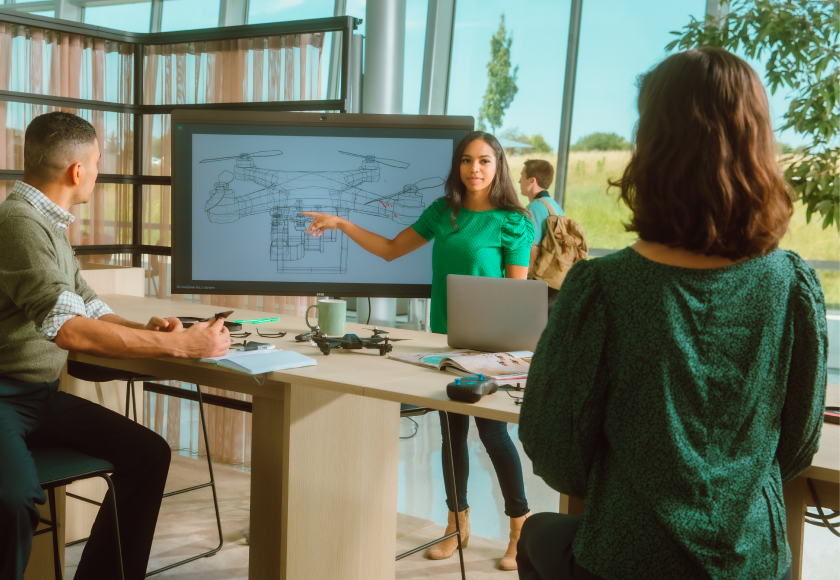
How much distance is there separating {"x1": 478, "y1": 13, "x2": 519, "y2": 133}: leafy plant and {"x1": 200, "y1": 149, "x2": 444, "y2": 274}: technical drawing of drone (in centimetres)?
330

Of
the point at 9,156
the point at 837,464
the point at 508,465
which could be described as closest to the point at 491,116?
the point at 9,156

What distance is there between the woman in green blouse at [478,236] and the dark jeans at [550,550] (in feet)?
3.90

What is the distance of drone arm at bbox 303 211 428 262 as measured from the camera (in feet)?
8.33

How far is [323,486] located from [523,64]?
14.1ft

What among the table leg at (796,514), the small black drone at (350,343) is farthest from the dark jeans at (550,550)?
the small black drone at (350,343)

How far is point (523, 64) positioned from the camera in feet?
18.2

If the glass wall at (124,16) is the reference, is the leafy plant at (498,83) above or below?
below

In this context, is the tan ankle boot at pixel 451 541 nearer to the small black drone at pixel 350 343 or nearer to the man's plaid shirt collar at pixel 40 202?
the small black drone at pixel 350 343

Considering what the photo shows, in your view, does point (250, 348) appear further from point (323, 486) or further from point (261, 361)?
point (323, 486)

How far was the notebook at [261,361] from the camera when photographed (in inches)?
67.3

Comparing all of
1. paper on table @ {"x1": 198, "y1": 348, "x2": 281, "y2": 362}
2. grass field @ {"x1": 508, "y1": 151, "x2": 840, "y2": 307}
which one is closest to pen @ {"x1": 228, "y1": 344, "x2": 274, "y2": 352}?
paper on table @ {"x1": 198, "y1": 348, "x2": 281, "y2": 362}

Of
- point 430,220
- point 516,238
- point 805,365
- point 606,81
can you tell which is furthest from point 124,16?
point 805,365

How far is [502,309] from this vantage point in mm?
1906

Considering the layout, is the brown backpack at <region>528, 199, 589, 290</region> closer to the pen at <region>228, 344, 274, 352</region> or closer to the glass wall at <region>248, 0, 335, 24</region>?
the pen at <region>228, 344, 274, 352</region>
